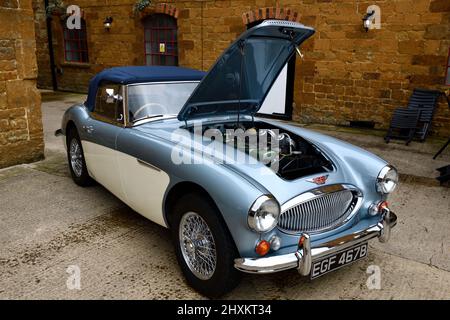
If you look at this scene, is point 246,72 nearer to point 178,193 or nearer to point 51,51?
point 178,193

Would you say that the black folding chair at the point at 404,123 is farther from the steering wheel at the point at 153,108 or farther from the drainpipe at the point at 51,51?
the drainpipe at the point at 51,51

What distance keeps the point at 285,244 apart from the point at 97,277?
148 cm

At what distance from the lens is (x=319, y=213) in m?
2.74

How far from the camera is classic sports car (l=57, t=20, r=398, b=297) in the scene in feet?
8.25

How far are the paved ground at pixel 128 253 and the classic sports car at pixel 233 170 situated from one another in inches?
12.3

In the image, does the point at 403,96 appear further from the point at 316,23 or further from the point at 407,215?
the point at 407,215

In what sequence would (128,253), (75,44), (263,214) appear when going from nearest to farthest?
(263,214), (128,253), (75,44)

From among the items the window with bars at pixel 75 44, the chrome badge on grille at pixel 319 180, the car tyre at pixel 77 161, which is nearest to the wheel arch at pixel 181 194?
the chrome badge on grille at pixel 319 180

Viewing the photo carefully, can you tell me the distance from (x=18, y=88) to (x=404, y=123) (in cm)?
670

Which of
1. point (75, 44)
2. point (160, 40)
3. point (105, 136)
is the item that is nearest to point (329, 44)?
point (160, 40)

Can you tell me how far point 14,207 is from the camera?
4355 mm

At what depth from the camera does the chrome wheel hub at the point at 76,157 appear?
15.8 feet

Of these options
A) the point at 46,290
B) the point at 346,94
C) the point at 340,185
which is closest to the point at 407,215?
the point at 340,185

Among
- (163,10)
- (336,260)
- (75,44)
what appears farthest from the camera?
(75,44)
